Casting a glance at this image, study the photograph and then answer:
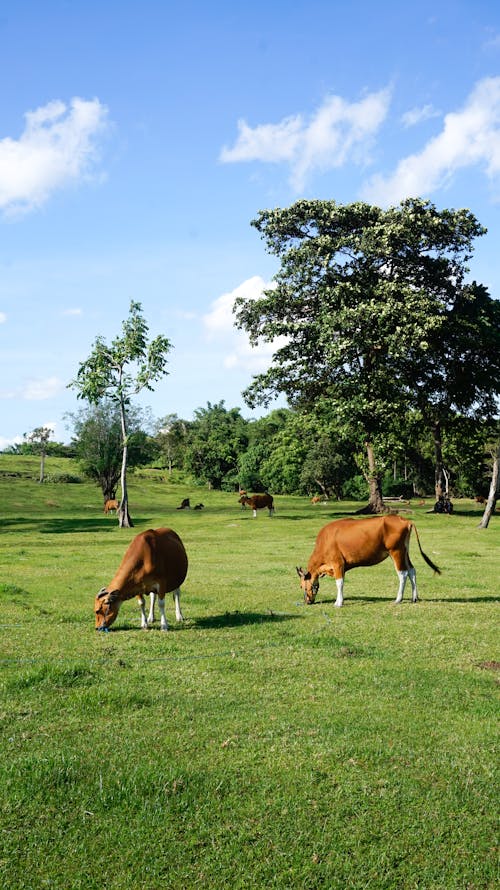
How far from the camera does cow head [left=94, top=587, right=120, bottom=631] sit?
13.5 metres

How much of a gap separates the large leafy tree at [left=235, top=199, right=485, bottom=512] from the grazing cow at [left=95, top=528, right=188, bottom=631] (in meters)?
32.3

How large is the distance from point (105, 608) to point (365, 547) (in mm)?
6610

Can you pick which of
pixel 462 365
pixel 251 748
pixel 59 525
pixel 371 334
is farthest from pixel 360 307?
pixel 251 748

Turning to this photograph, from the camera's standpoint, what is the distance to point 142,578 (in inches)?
532

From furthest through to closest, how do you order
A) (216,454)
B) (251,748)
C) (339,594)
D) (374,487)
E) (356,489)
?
(216,454) < (356,489) < (374,487) < (339,594) < (251,748)

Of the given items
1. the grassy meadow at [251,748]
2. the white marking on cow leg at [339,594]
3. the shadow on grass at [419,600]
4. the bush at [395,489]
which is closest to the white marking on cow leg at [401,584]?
the shadow on grass at [419,600]

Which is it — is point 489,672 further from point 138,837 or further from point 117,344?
point 117,344

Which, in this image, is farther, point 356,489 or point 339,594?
point 356,489

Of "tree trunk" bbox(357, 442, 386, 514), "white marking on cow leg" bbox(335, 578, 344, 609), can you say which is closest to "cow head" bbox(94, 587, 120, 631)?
"white marking on cow leg" bbox(335, 578, 344, 609)

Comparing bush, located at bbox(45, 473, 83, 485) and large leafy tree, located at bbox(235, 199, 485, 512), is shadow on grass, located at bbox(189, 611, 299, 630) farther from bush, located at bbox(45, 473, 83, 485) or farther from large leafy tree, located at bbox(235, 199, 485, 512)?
bush, located at bbox(45, 473, 83, 485)

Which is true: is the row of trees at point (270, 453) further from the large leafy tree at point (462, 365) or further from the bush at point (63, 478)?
the bush at point (63, 478)

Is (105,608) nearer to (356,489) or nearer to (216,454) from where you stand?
(356,489)

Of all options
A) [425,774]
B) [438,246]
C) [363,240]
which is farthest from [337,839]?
[438,246]

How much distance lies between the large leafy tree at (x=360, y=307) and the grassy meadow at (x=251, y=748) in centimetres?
3060
